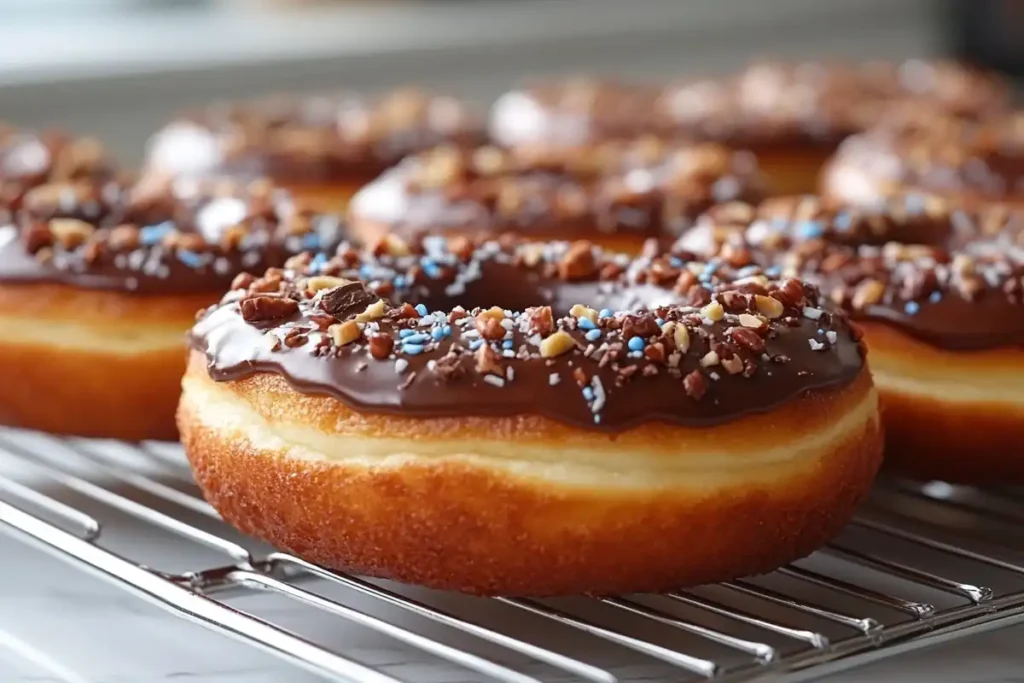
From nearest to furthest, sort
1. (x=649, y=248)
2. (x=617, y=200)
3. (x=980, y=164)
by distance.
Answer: (x=649, y=248) < (x=617, y=200) < (x=980, y=164)

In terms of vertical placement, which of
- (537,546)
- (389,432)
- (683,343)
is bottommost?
(537,546)

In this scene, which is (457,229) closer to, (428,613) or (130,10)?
(428,613)

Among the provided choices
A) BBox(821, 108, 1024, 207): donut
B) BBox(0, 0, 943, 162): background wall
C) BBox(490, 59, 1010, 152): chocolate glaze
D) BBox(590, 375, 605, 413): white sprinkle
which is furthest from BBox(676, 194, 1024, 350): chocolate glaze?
BBox(0, 0, 943, 162): background wall

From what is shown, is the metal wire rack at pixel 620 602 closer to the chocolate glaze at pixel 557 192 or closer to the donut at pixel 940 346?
the donut at pixel 940 346

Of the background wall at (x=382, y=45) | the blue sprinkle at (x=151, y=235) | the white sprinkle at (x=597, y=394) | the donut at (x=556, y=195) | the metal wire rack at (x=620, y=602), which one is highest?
the background wall at (x=382, y=45)

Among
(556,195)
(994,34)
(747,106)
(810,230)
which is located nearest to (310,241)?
(556,195)

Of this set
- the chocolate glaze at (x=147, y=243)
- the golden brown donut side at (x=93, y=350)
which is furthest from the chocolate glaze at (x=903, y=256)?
the golden brown donut side at (x=93, y=350)

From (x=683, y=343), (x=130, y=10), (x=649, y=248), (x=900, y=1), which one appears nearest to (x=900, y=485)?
(x=649, y=248)
